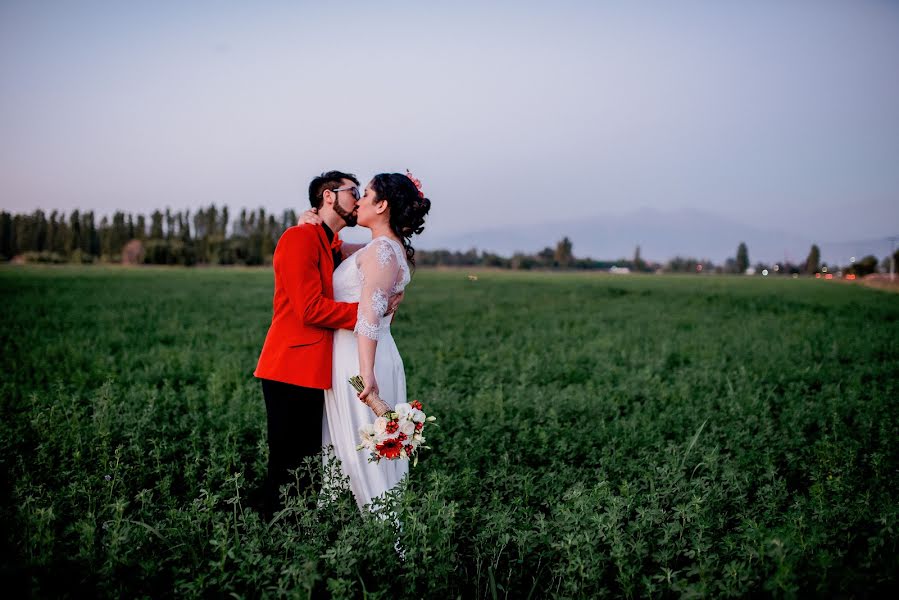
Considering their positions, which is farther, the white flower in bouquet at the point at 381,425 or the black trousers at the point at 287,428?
the black trousers at the point at 287,428

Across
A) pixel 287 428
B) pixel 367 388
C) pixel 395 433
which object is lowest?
pixel 287 428

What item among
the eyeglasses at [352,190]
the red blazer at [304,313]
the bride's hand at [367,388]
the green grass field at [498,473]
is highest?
the eyeglasses at [352,190]

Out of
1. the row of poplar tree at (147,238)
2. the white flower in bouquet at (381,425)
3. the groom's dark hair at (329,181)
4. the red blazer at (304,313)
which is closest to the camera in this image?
the white flower in bouquet at (381,425)

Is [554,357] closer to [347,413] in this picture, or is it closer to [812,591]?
[347,413]

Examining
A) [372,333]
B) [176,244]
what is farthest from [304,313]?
[176,244]

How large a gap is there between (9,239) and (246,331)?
90279 mm

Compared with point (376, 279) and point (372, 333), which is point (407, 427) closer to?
point (372, 333)

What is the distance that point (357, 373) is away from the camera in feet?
14.0

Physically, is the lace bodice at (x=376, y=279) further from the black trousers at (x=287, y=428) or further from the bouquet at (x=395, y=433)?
the black trousers at (x=287, y=428)

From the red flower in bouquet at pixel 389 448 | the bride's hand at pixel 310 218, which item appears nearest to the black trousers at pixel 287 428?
the red flower in bouquet at pixel 389 448

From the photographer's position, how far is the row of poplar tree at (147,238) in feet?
291

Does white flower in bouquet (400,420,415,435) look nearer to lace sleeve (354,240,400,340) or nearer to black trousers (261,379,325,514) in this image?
lace sleeve (354,240,400,340)

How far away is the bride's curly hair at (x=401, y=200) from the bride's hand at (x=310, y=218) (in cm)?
55

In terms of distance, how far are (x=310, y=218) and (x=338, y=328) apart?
2.78 feet
